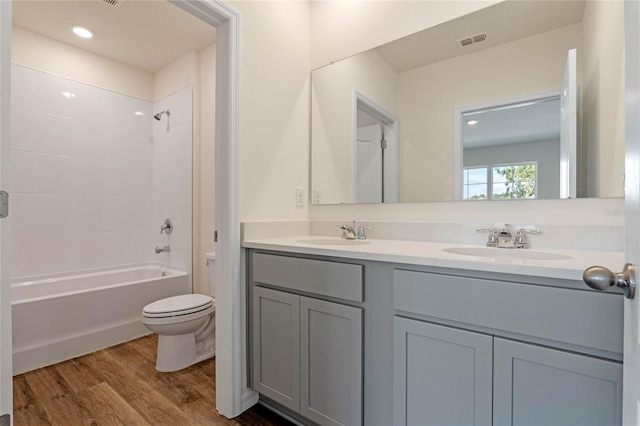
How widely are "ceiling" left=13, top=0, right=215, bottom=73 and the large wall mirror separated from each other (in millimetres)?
1175

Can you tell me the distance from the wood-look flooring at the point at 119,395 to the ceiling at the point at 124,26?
2.38m

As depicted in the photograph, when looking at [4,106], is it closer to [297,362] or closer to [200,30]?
[297,362]

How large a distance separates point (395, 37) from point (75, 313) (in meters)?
2.76

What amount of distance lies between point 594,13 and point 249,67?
5.04 ft

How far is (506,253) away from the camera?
1316mm

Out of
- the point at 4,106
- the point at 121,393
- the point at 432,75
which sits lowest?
the point at 121,393

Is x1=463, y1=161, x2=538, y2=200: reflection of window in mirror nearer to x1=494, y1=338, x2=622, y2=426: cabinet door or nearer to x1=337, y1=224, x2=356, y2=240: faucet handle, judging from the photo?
x1=337, y1=224, x2=356, y2=240: faucet handle

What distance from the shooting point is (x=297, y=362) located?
→ 141 cm

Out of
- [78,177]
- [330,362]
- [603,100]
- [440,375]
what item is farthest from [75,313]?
[603,100]

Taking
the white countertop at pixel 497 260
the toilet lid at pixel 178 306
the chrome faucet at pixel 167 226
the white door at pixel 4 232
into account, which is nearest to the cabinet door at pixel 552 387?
the white countertop at pixel 497 260

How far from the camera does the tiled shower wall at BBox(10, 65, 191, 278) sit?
2467 millimetres

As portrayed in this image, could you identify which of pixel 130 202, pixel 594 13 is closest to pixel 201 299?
pixel 130 202

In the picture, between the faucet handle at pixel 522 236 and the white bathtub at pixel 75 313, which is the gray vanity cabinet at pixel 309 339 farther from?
the white bathtub at pixel 75 313

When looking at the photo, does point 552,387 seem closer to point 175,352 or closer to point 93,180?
point 175,352
